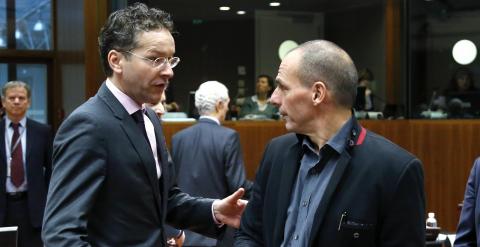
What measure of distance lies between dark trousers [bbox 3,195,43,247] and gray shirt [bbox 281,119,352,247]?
415cm

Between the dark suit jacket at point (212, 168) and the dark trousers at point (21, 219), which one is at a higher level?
the dark suit jacket at point (212, 168)

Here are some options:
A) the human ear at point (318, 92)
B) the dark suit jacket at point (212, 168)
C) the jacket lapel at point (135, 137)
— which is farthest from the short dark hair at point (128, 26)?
the dark suit jacket at point (212, 168)

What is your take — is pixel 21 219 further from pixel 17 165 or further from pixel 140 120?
pixel 140 120

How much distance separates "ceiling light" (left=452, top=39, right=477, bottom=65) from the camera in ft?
27.6

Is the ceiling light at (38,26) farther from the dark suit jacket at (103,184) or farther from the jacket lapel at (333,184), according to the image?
the jacket lapel at (333,184)

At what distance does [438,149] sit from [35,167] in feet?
13.5

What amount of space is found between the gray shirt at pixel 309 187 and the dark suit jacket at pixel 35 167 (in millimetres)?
4088

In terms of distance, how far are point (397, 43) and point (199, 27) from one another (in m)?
2.29

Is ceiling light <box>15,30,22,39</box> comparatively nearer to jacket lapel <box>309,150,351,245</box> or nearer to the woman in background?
Answer: the woman in background

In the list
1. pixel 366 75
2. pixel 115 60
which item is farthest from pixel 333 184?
pixel 366 75

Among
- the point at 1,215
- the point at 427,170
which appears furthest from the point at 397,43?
the point at 1,215

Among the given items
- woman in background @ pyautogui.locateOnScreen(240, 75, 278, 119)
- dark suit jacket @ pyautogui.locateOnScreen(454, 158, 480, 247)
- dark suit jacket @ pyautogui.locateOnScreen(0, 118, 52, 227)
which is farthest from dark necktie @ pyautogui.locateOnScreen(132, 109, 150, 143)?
woman in background @ pyautogui.locateOnScreen(240, 75, 278, 119)

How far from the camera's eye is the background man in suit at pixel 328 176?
82.0 inches

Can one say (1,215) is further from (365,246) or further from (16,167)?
(365,246)
